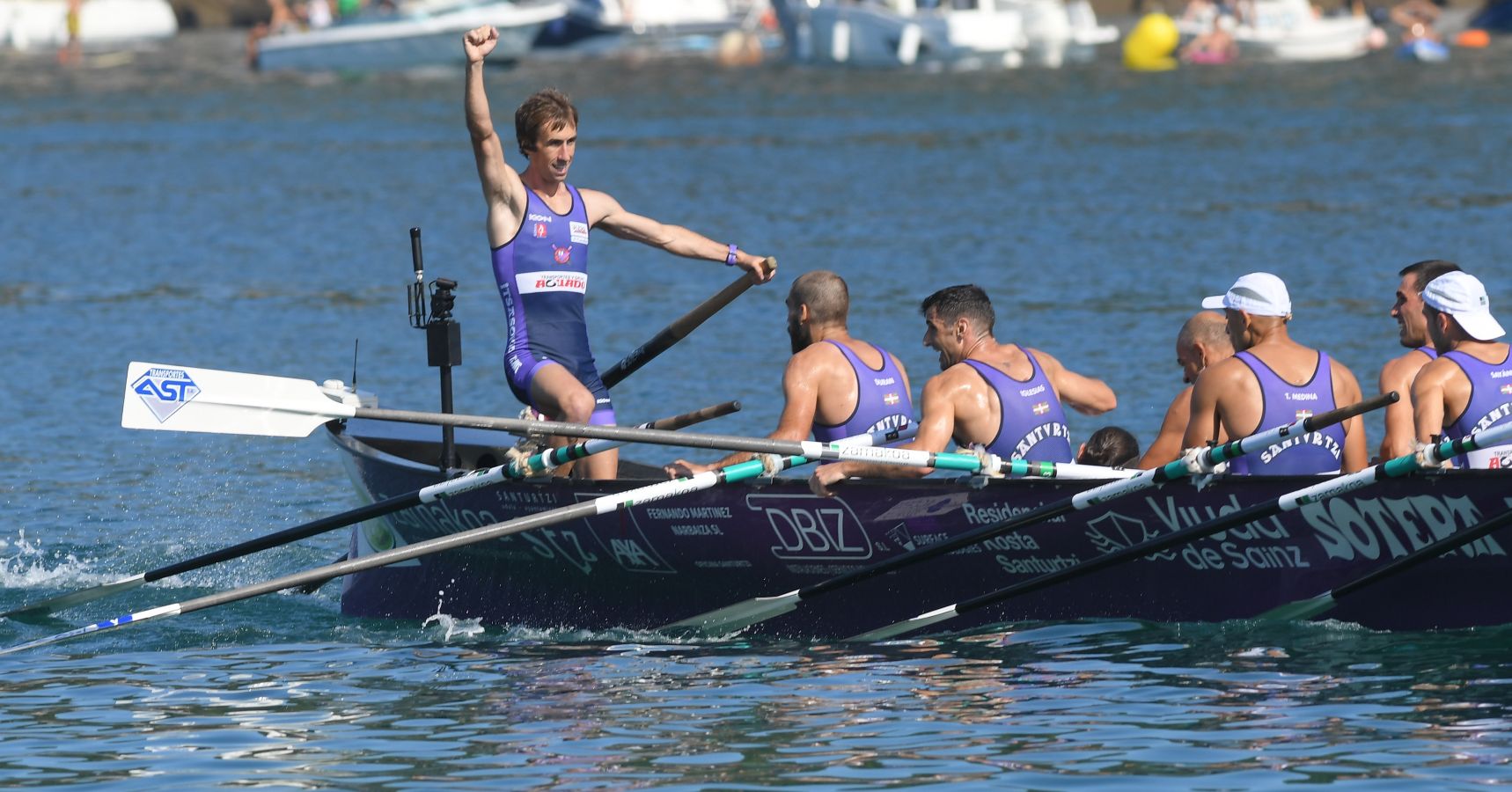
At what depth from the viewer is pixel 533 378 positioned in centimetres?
1088

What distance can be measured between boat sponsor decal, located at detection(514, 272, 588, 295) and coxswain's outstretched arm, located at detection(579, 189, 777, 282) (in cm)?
36

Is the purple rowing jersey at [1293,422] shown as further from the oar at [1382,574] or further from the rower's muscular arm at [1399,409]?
the oar at [1382,574]

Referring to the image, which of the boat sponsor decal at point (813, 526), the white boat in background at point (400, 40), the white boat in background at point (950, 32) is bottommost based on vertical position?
the boat sponsor decal at point (813, 526)

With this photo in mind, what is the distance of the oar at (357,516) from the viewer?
1038cm

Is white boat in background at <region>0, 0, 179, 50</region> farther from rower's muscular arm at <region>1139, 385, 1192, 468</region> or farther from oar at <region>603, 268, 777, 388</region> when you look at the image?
rower's muscular arm at <region>1139, 385, 1192, 468</region>

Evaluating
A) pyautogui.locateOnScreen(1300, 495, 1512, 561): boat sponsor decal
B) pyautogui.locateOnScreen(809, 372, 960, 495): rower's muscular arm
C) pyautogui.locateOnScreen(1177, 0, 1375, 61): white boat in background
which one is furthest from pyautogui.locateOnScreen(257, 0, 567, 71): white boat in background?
pyautogui.locateOnScreen(1300, 495, 1512, 561): boat sponsor decal

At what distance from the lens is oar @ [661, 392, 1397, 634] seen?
9125mm

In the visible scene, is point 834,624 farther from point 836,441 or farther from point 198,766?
point 198,766

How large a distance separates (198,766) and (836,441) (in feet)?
10.3

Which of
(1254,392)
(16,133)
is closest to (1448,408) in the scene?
(1254,392)

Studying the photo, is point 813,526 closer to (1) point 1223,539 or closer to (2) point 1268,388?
(1) point 1223,539

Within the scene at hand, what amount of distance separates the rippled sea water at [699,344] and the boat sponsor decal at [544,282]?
5.58 feet

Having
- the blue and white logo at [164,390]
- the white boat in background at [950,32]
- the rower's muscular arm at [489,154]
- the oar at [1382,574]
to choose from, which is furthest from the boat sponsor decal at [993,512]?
the white boat in background at [950,32]

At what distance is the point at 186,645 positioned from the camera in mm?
11031
